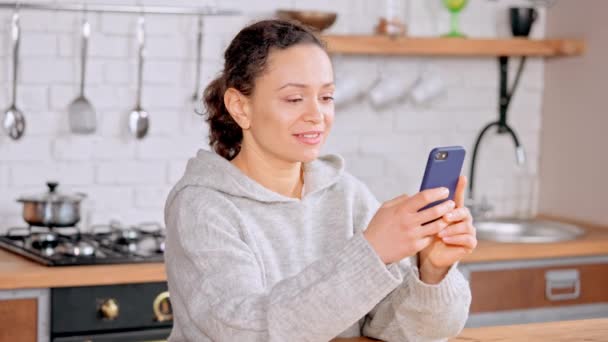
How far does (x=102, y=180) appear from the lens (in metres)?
3.73

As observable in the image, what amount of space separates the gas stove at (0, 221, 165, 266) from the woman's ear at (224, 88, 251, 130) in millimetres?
1016

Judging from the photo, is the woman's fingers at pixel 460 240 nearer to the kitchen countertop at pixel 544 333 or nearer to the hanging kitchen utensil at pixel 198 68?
the kitchen countertop at pixel 544 333

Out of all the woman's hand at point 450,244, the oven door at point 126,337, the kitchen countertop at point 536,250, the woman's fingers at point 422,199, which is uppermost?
the woman's fingers at point 422,199

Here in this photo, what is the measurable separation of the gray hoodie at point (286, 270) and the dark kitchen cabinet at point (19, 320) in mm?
963

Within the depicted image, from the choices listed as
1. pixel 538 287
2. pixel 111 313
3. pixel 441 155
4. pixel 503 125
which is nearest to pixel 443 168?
pixel 441 155

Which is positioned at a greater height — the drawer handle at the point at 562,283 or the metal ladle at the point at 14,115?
the metal ladle at the point at 14,115

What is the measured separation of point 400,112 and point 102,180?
1173 mm

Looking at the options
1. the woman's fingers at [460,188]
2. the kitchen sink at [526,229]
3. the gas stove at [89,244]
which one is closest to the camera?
the woman's fingers at [460,188]

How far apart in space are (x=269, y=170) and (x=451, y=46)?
198cm

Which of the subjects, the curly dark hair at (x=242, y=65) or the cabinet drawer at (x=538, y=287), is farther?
the cabinet drawer at (x=538, y=287)

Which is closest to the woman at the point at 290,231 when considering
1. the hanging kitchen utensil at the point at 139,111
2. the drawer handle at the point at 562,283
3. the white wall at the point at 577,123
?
the hanging kitchen utensil at the point at 139,111

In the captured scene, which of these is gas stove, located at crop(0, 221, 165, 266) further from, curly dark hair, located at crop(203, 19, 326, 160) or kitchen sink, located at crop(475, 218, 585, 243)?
kitchen sink, located at crop(475, 218, 585, 243)

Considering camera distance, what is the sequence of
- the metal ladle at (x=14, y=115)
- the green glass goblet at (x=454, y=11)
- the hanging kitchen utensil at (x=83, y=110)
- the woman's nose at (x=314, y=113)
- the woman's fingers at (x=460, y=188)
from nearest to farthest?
the woman's fingers at (x=460, y=188) → the woman's nose at (x=314, y=113) → the metal ladle at (x=14, y=115) → the hanging kitchen utensil at (x=83, y=110) → the green glass goblet at (x=454, y=11)

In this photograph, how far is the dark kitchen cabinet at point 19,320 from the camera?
301cm
